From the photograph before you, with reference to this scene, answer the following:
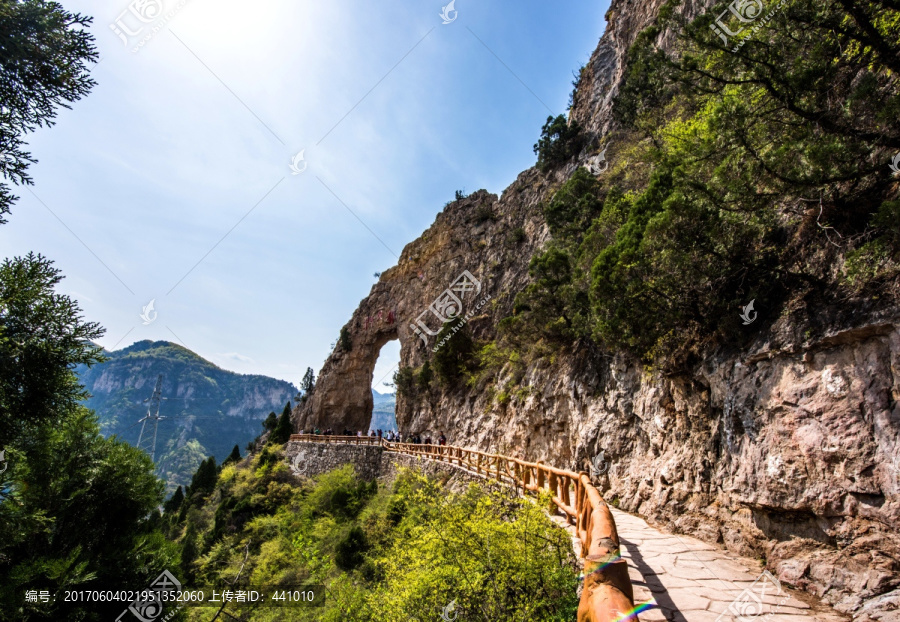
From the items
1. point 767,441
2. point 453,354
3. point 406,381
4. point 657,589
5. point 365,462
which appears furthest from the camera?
point 406,381

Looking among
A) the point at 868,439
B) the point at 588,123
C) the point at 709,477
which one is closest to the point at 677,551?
the point at 709,477

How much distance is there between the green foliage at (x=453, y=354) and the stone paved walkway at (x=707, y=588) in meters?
20.4

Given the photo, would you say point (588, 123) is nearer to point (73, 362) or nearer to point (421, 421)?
point (421, 421)

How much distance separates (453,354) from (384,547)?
1500 cm

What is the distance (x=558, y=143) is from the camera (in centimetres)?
2945

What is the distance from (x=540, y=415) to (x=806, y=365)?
1051cm

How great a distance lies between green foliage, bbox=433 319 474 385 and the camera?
26312 mm

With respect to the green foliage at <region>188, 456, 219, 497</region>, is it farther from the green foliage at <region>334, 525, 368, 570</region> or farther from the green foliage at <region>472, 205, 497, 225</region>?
the green foliage at <region>472, 205, 497, 225</region>

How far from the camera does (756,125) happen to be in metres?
6.23

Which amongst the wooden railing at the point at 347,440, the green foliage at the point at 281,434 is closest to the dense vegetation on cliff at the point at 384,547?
the wooden railing at the point at 347,440

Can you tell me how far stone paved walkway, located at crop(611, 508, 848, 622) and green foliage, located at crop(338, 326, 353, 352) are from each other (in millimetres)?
39084

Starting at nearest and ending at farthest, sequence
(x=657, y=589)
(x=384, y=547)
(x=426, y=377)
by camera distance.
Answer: (x=657, y=589) < (x=384, y=547) < (x=426, y=377)

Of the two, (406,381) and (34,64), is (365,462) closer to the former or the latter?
(406,381)

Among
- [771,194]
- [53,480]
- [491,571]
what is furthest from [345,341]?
[771,194]
